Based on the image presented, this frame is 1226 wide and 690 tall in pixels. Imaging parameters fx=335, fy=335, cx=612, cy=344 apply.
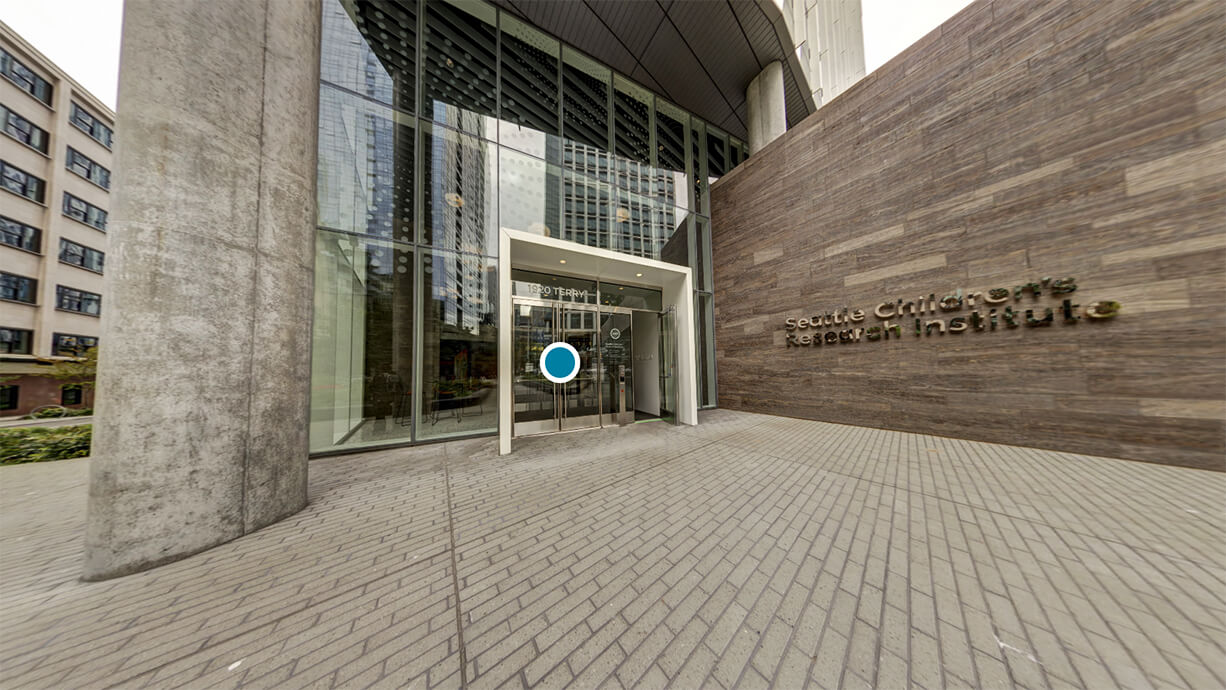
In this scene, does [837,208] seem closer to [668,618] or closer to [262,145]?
[668,618]

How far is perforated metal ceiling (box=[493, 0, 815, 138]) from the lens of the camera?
9.47 meters

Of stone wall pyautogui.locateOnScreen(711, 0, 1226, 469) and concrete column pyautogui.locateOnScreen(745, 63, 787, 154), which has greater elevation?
concrete column pyautogui.locateOnScreen(745, 63, 787, 154)

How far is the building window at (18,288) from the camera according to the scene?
55.5 feet

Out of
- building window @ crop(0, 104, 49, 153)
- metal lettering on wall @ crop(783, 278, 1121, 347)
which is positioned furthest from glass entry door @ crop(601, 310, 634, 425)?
building window @ crop(0, 104, 49, 153)

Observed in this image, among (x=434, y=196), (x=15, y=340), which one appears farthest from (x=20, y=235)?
(x=434, y=196)

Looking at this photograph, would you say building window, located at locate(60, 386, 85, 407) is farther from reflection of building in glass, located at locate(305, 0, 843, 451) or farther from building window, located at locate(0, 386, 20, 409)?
reflection of building in glass, located at locate(305, 0, 843, 451)

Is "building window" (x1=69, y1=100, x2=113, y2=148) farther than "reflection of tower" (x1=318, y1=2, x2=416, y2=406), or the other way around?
"building window" (x1=69, y1=100, x2=113, y2=148)

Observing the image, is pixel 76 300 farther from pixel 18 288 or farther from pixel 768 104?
pixel 768 104

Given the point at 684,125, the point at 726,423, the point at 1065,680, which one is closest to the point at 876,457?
the point at 726,423

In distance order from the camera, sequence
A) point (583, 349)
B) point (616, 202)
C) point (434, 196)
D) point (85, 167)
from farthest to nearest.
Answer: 1. point (85, 167)
2. point (616, 202)
3. point (583, 349)
4. point (434, 196)

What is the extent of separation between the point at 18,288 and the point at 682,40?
34737 millimetres

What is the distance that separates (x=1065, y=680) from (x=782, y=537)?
4.99ft

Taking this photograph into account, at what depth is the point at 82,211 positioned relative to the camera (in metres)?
20.3

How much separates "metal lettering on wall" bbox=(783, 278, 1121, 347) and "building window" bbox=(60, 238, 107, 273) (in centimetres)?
3868
